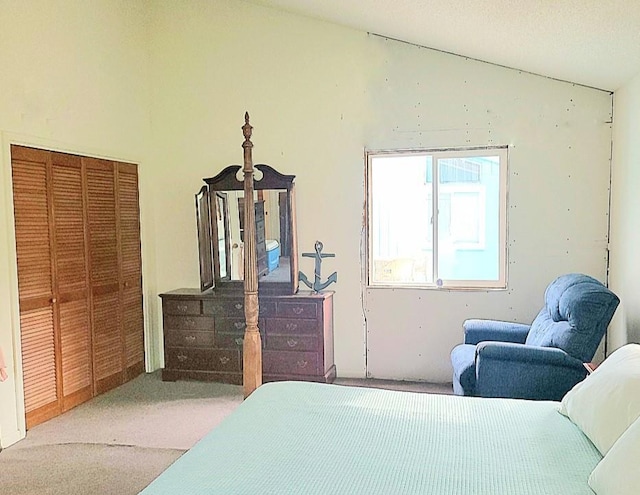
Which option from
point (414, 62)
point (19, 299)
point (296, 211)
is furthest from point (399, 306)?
point (19, 299)

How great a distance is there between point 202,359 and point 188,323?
0.32 meters

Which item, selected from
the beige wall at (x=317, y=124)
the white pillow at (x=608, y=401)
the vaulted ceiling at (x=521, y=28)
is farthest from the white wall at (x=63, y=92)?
the white pillow at (x=608, y=401)

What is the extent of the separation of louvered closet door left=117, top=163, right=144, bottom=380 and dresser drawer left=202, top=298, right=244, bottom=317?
0.68 meters

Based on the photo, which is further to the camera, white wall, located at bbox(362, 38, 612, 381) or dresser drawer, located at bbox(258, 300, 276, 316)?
dresser drawer, located at bbox(258, 300, 276, 316)

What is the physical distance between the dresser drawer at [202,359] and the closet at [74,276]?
40 centimetres

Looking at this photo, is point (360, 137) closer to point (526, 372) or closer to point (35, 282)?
point (526, 372)

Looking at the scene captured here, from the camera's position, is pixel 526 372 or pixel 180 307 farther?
pixel 180 307

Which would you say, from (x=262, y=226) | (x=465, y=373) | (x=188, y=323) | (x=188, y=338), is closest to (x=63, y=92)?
(x=262, y=226)

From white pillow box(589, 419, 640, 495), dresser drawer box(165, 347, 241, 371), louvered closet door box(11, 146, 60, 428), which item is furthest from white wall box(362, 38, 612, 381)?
white pillow box(589, 419, 640, 495)

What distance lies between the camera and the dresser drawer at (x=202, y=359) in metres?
4.46

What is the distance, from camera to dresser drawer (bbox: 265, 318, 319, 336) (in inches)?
169

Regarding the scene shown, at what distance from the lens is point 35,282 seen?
3.61 metres

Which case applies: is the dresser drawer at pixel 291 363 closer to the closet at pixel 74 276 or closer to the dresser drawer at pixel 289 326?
the dresser drawer at pixel 289 326

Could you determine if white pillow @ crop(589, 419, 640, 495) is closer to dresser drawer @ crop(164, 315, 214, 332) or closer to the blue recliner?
the blue recliner
